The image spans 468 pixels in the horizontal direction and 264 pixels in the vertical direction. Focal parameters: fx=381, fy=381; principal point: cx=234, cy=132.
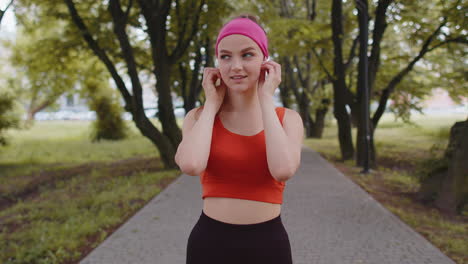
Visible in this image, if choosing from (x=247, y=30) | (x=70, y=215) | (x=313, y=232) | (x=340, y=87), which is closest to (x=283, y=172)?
(x=247, y=30)

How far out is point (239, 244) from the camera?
177 cm

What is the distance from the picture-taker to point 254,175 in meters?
1.73

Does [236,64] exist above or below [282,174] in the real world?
above

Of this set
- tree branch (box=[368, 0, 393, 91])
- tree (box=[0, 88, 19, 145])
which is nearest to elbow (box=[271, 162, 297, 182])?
tree branch (box=[368, 0, 393, 91])

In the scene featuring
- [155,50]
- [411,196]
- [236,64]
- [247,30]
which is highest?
[155,50]

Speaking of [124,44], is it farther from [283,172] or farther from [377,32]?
[283,172]

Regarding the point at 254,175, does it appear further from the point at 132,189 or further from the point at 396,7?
the point at 396,7

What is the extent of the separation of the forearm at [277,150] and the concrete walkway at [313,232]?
9.24 feet

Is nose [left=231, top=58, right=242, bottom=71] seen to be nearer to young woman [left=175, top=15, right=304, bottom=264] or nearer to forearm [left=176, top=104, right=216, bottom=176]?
young woman [left=175, top=15, right=304, bottom=264]

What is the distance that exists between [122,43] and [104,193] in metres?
3.45

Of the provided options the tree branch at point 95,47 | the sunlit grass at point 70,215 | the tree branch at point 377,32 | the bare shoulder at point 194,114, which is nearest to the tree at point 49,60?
the tree branch at point 95,47

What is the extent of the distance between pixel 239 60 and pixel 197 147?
1.45 feet

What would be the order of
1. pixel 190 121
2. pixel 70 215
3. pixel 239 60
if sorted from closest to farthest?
pixel 239 60, pixel 190 121, pixel 70 215

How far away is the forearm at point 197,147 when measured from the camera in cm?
167
